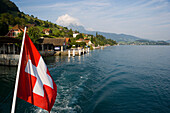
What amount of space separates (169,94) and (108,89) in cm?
717

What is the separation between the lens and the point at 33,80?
4371mm

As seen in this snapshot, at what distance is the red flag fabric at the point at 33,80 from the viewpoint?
4094mm

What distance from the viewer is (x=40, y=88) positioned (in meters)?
4.52

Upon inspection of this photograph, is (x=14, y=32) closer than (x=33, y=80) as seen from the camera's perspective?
No

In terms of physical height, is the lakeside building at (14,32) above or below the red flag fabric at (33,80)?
above

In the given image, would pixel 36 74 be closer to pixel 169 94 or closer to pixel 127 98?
pixel 127 98

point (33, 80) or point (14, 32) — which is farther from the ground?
point (14, 32)

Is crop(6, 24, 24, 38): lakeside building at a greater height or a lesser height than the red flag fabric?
greater

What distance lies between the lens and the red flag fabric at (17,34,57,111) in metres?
4.09

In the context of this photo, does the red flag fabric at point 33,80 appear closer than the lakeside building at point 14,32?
Yes

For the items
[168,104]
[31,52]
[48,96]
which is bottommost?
[168,104]

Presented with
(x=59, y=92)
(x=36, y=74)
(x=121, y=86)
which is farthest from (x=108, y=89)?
(x=36, y=74)

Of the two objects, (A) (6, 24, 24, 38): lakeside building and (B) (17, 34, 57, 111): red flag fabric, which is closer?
(B) (17, 34, 57, 111): red flag fabric

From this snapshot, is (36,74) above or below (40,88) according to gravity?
above
